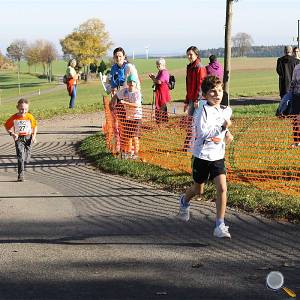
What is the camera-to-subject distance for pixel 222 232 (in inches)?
235

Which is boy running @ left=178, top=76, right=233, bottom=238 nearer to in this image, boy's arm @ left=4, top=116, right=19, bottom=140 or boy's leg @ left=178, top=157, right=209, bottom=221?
boy's leg @ left=178, top=157, right=209, bottom=221

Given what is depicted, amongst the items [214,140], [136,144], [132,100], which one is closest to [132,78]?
[132,100]

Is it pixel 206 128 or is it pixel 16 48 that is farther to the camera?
pixel 16 48

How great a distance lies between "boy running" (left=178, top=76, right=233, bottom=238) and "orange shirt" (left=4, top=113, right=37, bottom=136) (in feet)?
14.6

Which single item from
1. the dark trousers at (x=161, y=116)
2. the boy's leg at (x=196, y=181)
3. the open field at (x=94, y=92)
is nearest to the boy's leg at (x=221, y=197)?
the boy's leg at (x=196, y=181)

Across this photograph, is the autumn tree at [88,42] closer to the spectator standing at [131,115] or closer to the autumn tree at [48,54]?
the autumn tree at [48,54]

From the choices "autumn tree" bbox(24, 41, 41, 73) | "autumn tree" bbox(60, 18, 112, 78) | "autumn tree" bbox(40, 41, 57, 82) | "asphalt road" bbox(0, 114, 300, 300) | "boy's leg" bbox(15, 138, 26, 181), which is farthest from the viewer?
"autumn tree" bbox(24, 41, 41, 73)

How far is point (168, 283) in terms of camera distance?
15.5ft

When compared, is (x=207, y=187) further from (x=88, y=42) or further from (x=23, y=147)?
(x=88, y=42)

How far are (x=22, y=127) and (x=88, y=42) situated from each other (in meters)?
92.0

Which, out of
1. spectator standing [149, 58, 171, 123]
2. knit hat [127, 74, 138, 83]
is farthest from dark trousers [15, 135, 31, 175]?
spectator standing [149, 58, 171, 123]

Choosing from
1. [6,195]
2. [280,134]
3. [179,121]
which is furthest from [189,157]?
[6,195]

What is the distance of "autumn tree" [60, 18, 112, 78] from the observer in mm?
99938

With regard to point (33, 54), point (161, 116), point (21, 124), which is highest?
point (33, 54)
